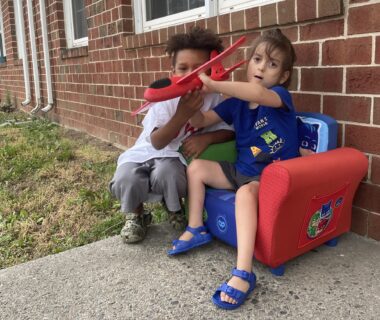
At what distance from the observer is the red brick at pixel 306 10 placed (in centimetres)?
212

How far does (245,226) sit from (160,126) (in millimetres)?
782

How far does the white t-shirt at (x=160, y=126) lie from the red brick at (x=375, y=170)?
2.50ft

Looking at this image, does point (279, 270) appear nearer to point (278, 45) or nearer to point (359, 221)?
point (359, 221)

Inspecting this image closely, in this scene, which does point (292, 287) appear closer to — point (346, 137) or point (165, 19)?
point (346, 137)

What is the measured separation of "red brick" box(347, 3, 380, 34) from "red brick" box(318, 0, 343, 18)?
0.18ft

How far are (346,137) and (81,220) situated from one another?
1732 millimetres

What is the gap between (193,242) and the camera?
6.66 feet

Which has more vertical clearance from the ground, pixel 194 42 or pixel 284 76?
pixel 194 42

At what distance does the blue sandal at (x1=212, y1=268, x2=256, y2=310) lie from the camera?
5.25ft

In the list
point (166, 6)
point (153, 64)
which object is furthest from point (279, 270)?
point (166, 6)

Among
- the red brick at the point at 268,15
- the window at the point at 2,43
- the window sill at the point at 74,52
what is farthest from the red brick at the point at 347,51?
the window at the point at 2,43

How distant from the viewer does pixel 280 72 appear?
2.03 m

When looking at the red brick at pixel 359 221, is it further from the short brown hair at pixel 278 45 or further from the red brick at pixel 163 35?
the red brick at pixel 163 35

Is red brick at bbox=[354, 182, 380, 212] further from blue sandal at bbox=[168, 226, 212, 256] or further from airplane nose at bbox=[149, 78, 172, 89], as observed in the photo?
airplane nose at bbox=[149, 78, 172, 89]
